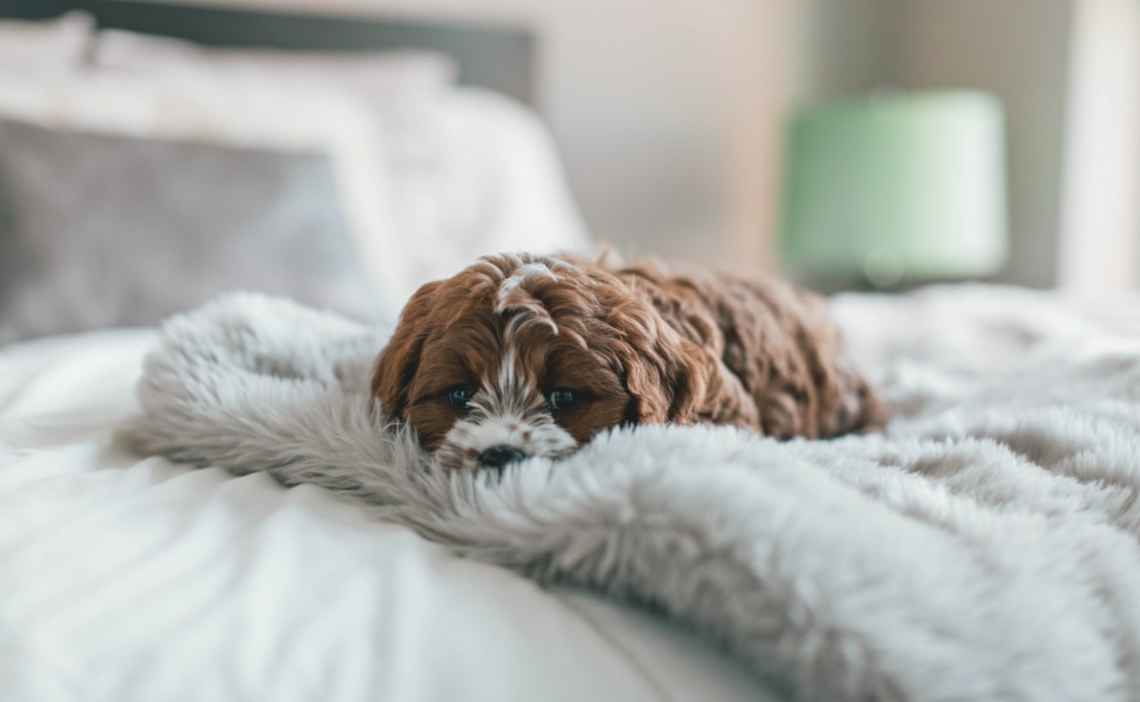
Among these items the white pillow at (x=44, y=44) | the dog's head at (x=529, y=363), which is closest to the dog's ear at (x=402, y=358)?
the dog's head at (x=529, y=363)

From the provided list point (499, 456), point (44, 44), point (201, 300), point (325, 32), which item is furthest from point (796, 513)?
→ point (325, 32)

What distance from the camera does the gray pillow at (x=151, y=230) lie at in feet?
5.31

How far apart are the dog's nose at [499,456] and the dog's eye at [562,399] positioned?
0.31 feet

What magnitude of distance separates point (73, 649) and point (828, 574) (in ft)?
1.73

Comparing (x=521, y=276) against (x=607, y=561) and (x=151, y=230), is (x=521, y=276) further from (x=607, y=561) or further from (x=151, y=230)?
(x=151, y=230)

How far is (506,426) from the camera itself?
3.16 ft

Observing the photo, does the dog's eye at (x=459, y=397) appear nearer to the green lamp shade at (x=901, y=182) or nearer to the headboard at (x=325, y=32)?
the headboard at (x=325, y=32)

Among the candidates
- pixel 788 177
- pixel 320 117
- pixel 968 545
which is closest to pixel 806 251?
pixel 788 177

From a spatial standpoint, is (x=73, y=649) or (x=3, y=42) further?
(x=3, y=42)

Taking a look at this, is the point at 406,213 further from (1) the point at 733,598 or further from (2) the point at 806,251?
(1) the point at 733,598

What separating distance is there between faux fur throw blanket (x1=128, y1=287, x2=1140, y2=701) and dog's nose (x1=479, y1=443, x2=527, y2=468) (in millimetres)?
22

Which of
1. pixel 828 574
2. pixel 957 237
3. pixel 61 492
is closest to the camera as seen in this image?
pixel 828 574

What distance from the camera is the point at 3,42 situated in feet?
7.11

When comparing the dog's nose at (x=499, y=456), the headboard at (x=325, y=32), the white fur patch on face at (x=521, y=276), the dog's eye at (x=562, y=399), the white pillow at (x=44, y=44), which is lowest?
the dog's nose at (x=499, y=456)
